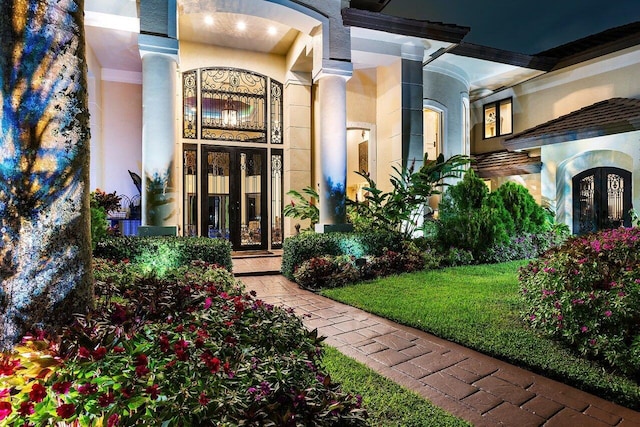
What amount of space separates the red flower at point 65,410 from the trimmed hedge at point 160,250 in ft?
16.8

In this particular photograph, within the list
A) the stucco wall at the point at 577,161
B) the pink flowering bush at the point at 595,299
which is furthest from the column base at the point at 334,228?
the stucco wall at the point at 577,161

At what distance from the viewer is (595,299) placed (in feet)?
11.7

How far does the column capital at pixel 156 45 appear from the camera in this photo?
→ 23.7 feet

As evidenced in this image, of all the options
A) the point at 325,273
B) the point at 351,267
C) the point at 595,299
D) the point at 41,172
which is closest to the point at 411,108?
the point at 351,267

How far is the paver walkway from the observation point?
2723 mm

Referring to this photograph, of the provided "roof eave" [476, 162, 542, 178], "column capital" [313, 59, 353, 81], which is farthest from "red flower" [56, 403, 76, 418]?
"roof eave" [476, 162, 542, 178]

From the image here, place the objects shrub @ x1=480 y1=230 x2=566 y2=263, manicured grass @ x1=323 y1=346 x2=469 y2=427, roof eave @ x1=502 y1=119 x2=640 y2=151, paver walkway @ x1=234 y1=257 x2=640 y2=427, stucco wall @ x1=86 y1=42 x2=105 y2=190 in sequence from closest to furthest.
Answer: manicured grass @ x1=323 y1=346 x2=469 y2=427 → paver walkway @ x1=234 y1=257 x2=640 y2=427 → shrub @ x1=480 y1=230 x2=566 y2=263 → stucco wall @ x1=86 y1=42 x2=105 y2=190 → roof eave @ x1=502 y1=119 x2=640 y2=151

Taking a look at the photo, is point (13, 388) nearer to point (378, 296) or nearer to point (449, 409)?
point (449, 409)

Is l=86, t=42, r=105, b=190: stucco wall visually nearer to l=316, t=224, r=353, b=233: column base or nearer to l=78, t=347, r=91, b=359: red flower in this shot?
l=316, t=224, r=353, b=233: column base

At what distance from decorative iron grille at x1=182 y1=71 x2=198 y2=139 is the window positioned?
494 inches

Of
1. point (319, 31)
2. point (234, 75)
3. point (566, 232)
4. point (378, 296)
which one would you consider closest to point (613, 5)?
point (566, 232)

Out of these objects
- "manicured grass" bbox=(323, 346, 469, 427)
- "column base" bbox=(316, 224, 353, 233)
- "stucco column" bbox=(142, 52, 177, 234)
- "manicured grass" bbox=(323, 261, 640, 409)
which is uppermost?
"stucco column" bbox=(142, 52, 177, 234)

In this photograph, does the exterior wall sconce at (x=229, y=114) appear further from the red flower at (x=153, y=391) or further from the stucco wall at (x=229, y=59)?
the red flower at (x=153, y=391)

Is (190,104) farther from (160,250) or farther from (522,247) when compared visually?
(522,247)
